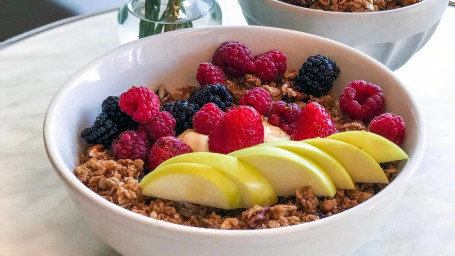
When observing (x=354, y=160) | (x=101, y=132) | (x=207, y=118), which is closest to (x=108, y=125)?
(x=101, y=132)

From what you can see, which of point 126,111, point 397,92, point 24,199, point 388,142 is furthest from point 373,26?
point 24,199

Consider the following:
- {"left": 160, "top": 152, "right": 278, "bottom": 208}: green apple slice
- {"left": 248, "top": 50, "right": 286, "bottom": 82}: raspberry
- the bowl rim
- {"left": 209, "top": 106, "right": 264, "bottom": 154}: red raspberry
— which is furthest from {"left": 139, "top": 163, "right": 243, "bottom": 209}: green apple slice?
the bowl rim

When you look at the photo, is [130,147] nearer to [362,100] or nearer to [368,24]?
[362,100]

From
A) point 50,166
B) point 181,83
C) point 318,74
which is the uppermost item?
point 318,74

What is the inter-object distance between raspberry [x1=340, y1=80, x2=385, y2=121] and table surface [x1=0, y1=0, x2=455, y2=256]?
15 centimetres

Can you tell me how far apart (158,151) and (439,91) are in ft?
2.08

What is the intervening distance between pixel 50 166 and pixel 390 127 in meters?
0.55

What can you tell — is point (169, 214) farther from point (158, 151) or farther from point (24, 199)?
point (24, 199)

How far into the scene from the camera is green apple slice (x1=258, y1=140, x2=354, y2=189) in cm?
77

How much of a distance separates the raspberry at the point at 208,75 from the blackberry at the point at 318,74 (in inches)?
5.2

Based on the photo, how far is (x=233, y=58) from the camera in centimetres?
101

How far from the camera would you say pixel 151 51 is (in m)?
1.04

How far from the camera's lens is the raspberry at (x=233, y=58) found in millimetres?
1017

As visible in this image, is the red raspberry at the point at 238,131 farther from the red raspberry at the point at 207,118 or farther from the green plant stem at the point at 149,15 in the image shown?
the green plant stem at the point at 149,15
